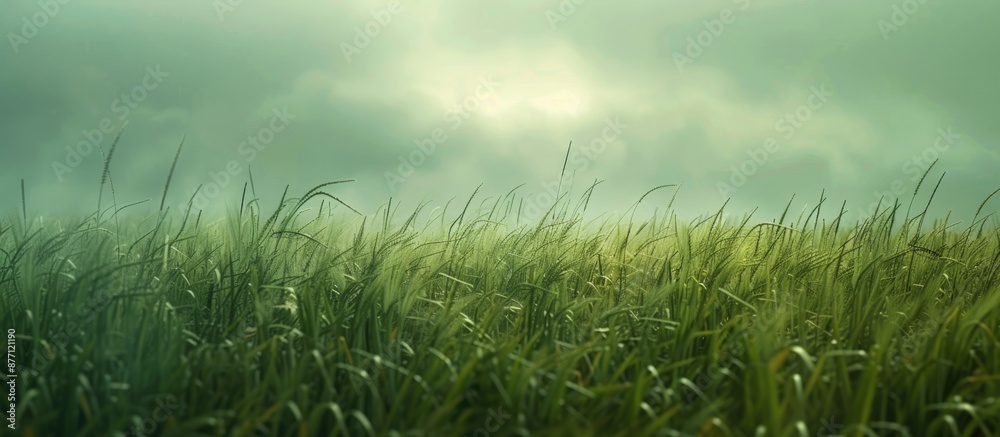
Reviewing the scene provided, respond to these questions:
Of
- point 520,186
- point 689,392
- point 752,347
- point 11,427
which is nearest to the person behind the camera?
point 11,427

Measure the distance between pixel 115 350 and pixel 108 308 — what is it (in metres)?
0.19

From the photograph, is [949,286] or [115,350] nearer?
[115,350]

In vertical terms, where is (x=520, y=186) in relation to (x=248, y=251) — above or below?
above

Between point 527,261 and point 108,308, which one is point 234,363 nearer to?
point 108,308

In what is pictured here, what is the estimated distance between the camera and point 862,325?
243 centimetres

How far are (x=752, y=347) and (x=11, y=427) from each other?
2068 millimetres

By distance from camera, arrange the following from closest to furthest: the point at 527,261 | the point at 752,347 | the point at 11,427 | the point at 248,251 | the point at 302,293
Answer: the point at 11,427 → the point at 752,347 → the point at 302,293 → the point at 248,251 → the point at 527,261

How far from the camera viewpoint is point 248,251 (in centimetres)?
293

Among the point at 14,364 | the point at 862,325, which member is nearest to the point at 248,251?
the point at 14,364

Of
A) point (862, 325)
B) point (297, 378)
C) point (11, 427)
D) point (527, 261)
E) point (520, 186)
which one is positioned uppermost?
point (520, 186)

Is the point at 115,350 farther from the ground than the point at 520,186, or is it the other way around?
the point at 520,186

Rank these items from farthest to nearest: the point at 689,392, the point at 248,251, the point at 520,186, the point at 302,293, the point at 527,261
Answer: the point at 520,186, the point at 527,261, the point at 248,251, the point at 302,293, the point at 689,392

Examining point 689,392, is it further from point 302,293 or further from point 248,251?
point 248,251

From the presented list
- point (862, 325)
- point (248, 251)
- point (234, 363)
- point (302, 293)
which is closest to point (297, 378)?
point (234, 363)
